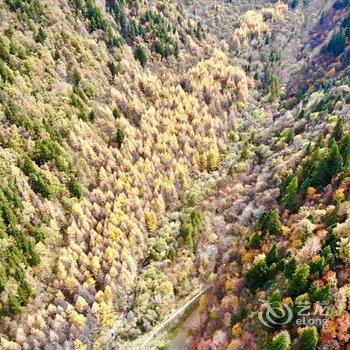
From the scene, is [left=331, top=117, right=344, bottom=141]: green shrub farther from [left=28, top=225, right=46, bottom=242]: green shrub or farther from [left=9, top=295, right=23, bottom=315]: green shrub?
[left=9, top=295, right=23, bottom=315]: green shrub

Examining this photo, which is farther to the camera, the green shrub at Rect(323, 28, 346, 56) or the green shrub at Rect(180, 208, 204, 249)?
the green shrub at Rect(323, 28, 346, 56)

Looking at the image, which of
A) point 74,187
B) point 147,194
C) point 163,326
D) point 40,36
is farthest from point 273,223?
point 40,36

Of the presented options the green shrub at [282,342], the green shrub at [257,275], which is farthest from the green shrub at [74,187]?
the green shrub at [282,342]

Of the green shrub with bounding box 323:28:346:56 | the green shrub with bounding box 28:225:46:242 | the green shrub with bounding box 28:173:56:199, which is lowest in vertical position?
the green shrub with bounding box 28:225:46:242

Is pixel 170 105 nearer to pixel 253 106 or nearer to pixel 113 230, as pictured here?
pixel 253 106

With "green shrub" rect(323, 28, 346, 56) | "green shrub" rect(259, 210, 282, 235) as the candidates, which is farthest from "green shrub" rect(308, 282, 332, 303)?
"green shrub" rect(323, 28, 346, 56)

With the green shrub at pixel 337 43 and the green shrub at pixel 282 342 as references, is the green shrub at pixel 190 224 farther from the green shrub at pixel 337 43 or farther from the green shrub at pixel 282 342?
the green shrub at pixel 337 43

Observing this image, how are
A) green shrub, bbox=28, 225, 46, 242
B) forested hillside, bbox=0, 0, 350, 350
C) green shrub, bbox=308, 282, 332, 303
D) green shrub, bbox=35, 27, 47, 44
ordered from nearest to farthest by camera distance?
green shrub, bbox=308, 282, 332, 303
forested hillside, bbox=0, 0, 350, 350
green shrub, bbox=28, 225, 46, 242
green shrub, bbox=35, 27, 47, 44

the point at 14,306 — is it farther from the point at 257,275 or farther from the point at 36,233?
the point at 257,275
